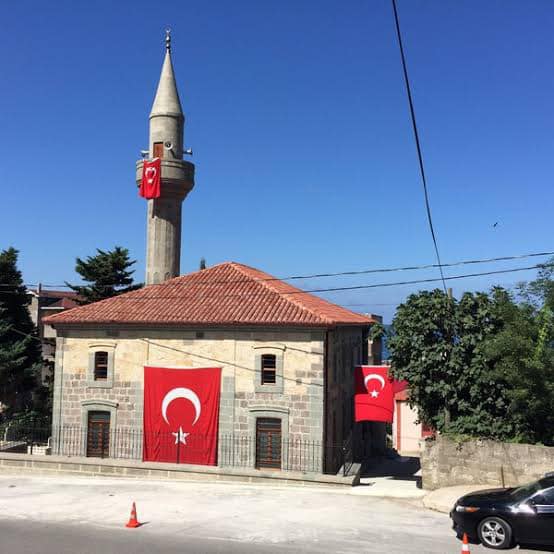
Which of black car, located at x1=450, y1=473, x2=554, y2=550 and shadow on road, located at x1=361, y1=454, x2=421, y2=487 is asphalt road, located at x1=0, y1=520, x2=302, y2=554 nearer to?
black car, located at x1=450, y1=473, x2=554, y2=550

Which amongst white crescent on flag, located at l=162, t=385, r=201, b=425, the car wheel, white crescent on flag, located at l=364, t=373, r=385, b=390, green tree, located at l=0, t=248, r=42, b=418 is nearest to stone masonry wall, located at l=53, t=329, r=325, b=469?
white crescent on flag, located at l=162, t=385, r=201, b=425

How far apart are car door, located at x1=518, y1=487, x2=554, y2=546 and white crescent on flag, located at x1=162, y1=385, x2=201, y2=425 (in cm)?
1507

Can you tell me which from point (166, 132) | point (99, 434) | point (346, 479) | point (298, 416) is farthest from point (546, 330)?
point (166, 132)

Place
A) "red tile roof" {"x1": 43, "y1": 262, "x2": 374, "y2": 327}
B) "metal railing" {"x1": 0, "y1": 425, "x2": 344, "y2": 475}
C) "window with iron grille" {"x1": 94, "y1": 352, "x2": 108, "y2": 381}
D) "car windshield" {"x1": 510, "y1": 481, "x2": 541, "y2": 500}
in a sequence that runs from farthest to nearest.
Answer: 1. "window with iron grille" {"x1": 94, "y1": 352, "x2": 108, "y2": 381}
2. "red tile roof" {"x1": 43, "y1": 262, "x2": 374, "y2": 327}
3. "metal railing" {"x1": 0, "y1": 425, "x2": 344, "y2": 475}
4. "car windshield" {"x1": 510, "y1": 481, "x2": 541, "y2": 500}

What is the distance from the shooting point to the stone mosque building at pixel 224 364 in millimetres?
23891

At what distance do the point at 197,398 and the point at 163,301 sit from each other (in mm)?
4886

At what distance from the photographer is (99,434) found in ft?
84.9

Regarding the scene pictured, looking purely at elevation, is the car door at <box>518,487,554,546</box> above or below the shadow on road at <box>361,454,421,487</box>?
above

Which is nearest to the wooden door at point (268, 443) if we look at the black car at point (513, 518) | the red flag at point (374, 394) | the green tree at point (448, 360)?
the red flag at point (374, 394)

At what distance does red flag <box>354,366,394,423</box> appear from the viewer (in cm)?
2373

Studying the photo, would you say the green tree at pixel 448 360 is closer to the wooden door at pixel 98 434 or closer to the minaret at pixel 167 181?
the wooden door at pixel 98 434

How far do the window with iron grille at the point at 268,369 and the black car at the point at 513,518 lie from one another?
12100 mm

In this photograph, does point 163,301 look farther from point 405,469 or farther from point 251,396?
point 405,469

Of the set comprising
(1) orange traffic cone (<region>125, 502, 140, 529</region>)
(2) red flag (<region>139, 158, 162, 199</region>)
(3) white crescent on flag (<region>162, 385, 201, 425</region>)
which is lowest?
(1) orange traffic cone (<region>125, 502, 140, 529</region>)
